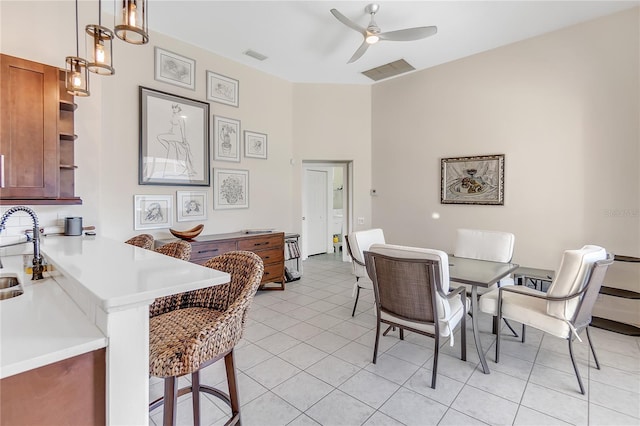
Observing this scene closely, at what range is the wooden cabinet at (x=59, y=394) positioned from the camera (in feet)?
2.81

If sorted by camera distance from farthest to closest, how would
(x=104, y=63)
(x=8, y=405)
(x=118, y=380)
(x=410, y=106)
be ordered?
(x=410, y=106), (x=104, y=63), (x=118, y=380), (x=8, y=405)

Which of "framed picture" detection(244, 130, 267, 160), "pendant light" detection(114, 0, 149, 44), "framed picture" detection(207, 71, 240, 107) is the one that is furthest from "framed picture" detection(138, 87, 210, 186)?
"pendant light" detection(114, 0, 149, 44)

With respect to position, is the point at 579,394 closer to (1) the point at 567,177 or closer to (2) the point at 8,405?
(1) the point at 567,177

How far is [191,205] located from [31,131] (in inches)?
74.4

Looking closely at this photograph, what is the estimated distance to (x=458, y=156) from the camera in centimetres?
470

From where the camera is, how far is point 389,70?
5.09 metres

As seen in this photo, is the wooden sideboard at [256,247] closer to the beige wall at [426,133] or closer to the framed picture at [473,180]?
the beige wall at [426,133]

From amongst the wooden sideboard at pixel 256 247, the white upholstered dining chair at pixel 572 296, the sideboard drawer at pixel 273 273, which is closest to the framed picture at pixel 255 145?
the wooden sideboard at pixel 256 247

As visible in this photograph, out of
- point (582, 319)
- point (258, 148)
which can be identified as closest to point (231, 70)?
point (258, 148)

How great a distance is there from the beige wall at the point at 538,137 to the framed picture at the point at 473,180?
0.10 meters

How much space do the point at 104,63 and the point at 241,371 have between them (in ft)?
7.88

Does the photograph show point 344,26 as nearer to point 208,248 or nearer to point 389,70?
point 389,70

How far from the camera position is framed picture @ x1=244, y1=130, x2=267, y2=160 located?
490 cm

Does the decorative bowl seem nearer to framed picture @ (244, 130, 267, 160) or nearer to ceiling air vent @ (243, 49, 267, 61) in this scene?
framed picture @ (244, 130, 267, 160)
